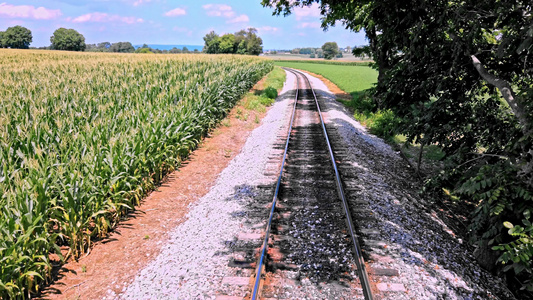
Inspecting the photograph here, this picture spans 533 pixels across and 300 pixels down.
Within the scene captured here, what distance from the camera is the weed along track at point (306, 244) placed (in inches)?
160

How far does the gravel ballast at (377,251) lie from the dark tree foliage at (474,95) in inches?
24.2

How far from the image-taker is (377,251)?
481cm

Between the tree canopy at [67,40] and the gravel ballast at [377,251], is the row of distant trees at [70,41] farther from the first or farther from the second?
the gravel ballast at [377,251]

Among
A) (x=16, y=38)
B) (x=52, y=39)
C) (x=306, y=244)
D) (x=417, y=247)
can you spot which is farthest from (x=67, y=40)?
(x=417, y=247)

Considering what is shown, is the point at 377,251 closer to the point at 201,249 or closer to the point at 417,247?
the point at 417,247

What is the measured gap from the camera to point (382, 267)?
4.45 m

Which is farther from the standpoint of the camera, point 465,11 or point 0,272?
point 465,11

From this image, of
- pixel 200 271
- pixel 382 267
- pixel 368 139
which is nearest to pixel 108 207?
pixel 200 271

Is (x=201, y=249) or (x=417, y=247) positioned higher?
(x=417, y=247)

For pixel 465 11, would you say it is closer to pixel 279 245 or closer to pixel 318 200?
pixel 318 200

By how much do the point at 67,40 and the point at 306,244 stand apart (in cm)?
10416

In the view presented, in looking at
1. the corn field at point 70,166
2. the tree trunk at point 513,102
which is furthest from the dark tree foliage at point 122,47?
the tree trunk at point 513,102

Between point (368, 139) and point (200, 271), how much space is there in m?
9.37

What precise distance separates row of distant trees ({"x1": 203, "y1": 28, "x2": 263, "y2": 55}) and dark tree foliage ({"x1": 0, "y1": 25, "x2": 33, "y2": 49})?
59742 mm
